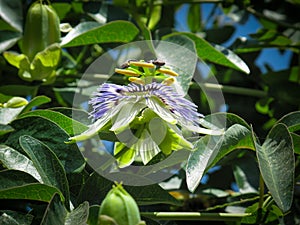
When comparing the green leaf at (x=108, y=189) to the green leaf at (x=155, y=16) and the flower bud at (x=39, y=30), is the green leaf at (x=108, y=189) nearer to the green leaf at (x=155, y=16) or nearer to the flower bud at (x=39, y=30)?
the flower bud at (x=39, y=30)

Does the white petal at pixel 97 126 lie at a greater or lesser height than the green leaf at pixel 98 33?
greater

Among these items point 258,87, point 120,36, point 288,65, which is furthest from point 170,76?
point 288,65

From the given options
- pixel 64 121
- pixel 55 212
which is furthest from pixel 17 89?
pixel 55 212

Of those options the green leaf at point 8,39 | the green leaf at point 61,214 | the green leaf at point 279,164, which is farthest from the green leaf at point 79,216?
the green leaf at point 8,39

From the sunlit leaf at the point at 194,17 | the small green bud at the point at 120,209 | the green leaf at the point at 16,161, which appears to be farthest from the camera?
the sunlit leaf at the point at 194,17

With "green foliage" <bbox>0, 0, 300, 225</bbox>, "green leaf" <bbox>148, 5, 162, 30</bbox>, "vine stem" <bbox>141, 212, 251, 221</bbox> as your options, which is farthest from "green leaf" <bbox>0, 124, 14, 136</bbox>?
"green leaf" <bbox>148, 5, 162, 30</bbox>

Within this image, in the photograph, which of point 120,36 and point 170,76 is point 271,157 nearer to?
point 170,76

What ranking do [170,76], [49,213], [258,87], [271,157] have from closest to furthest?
[49,213] → [271,157] → [170,76] → [258,87]

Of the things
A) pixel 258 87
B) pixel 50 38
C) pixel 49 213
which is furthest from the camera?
pixel 258 87
